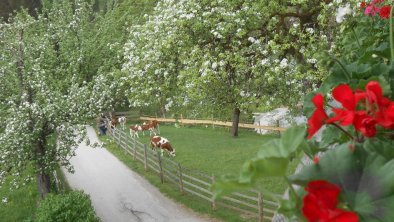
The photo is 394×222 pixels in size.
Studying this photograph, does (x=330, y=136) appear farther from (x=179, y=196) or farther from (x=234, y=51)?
(x=179, y=196)

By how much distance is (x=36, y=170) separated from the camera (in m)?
14.0

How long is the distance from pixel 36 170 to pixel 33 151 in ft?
1.97

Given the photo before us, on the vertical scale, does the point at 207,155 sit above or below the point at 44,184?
below

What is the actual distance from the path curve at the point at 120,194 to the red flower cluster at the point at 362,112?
12.7 metres

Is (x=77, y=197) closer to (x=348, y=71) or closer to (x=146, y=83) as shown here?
(x=146, y=83)

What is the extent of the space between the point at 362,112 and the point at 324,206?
0.37m

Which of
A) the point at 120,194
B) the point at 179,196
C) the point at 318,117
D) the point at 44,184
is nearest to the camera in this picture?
the point at 318,117

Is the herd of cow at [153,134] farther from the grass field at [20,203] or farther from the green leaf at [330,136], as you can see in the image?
the green leaf at [330,136]

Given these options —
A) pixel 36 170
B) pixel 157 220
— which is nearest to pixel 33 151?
pixel 36 170

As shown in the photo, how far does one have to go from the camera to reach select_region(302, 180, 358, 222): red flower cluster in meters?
0.99

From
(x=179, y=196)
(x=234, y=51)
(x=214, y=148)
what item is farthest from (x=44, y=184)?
(x=214, y=148)

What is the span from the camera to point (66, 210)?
39.7 ft

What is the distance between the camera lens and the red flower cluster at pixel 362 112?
1.27 m

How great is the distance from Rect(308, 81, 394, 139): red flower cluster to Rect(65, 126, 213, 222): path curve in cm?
1273
